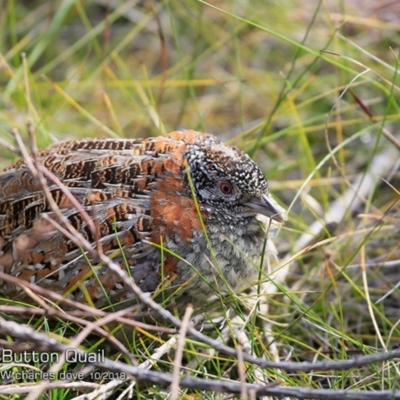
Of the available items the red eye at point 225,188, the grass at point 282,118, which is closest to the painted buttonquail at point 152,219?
the red eye at point 225,188

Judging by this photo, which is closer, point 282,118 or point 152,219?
point 152,219

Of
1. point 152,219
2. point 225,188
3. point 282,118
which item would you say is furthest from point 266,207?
point 282,118

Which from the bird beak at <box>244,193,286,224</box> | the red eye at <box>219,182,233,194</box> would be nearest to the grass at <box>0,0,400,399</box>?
the bird beak at <box>244,193,286,224</box>

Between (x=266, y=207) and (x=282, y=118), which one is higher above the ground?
(x=282, y=118)

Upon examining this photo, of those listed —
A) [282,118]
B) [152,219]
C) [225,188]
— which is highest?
[282,118]

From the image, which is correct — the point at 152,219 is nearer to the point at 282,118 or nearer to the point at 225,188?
the point at 225,188
